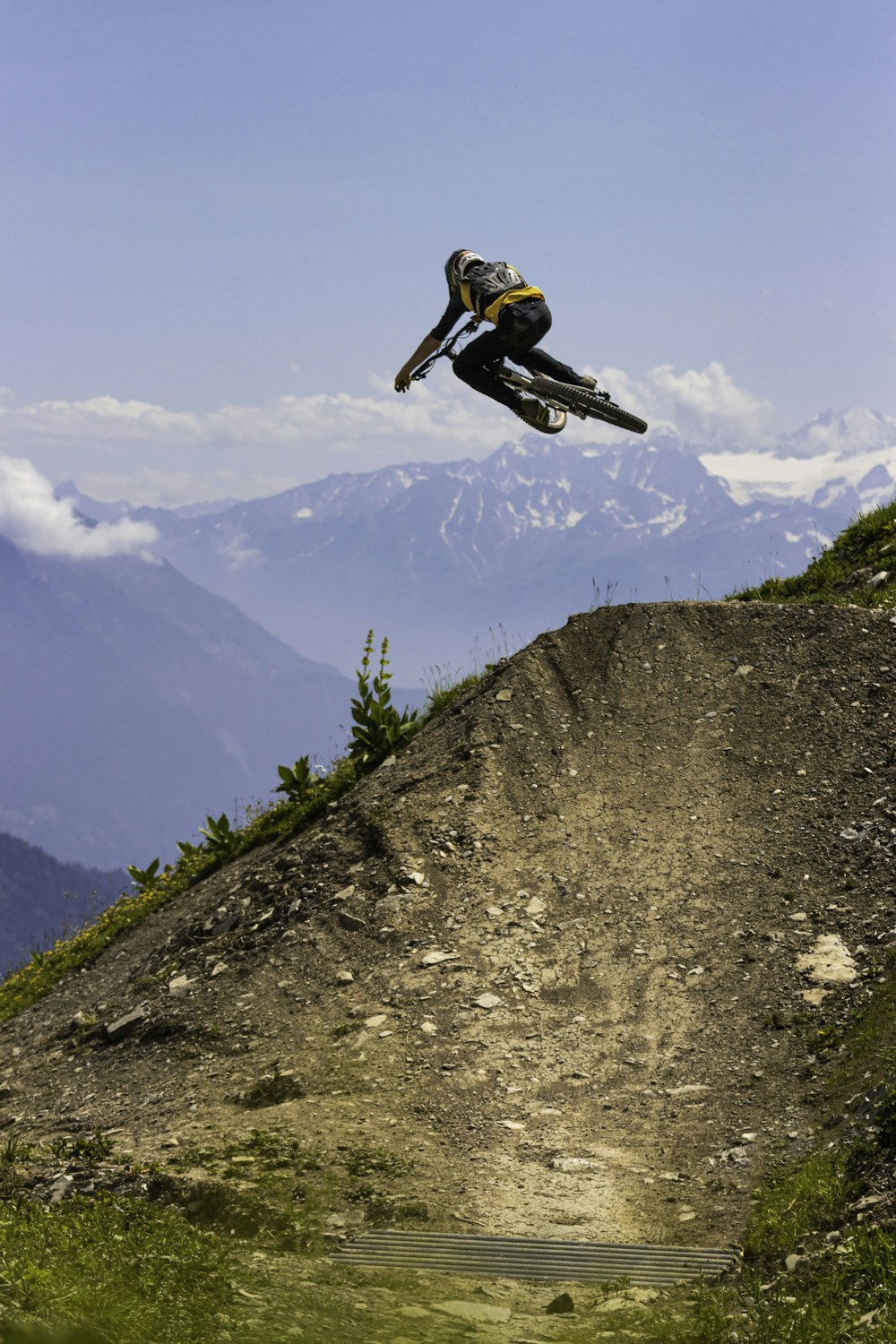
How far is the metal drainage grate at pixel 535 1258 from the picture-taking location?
22.2 ft

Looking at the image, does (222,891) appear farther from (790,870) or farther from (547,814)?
(790,870)

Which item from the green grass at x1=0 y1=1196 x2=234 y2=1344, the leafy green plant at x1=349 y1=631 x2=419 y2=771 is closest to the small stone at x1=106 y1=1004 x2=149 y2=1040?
the green grass at x1=0 y1=1196 x2=234 y2=1344

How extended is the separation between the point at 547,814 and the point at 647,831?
1307mm

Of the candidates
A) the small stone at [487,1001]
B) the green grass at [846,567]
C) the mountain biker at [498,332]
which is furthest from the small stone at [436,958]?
the green grass at [846,567]

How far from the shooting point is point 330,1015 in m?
11.3

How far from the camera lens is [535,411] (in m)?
12.2

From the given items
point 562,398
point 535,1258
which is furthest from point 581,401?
point 535,1258

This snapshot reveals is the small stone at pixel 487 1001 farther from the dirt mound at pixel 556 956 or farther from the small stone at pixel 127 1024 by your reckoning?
the small stone at pixel 127 1024

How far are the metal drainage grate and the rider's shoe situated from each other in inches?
314

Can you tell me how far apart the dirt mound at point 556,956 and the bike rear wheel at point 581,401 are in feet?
14.7

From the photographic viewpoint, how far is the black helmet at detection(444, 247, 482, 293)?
1224cm

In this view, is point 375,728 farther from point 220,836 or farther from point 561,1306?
point 561,1306

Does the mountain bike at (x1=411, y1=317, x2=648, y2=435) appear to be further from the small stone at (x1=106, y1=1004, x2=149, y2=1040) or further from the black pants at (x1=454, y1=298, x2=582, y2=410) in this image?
the small stone at (x1=106, y1=1004, x2=149, y2=1040)

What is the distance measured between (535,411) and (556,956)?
5807mm
